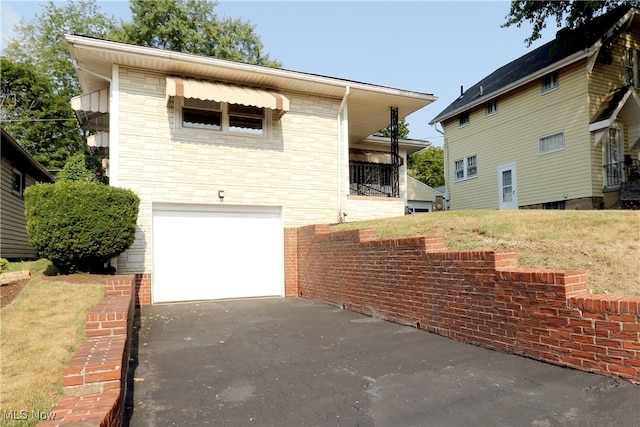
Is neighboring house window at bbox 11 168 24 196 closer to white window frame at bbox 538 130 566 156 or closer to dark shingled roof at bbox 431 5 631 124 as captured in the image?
dark shingled roof at bbox 431 5 631 124

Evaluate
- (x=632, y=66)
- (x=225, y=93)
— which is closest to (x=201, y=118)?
(x=225, y=93)

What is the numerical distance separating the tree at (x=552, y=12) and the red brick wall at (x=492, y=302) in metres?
14.7

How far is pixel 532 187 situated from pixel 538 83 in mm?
4540

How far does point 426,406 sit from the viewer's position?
3244mm

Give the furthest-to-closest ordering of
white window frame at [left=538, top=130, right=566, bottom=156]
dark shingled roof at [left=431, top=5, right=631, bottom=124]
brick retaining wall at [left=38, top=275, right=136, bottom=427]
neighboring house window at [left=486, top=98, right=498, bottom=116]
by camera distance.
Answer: neighboring house window at [left=486, top=98, right=498, bottom=116]
white window frame at [left=538, top=130, right=566, bottom=156]
dark shingled roof at [left=431, top=5, right=631, bottom=124]
brick retaining wall at [left=38, top=275, right=136, bottom=427]

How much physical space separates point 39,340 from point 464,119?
21.3m

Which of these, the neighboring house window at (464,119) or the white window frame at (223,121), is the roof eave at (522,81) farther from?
the white window frame at (223,121)

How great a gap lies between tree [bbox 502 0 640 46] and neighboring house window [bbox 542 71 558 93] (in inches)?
72.8

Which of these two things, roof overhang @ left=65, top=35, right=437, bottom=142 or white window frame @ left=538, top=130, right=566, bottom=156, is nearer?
roof overhang @ left=65, top=35, right=437, bottom=142

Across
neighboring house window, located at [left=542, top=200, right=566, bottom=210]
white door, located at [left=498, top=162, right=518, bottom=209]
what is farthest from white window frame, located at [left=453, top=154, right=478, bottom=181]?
neighboring house window, located at [left=542, top=200, right=566, bottom=210]

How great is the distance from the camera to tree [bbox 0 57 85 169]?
23312 mm

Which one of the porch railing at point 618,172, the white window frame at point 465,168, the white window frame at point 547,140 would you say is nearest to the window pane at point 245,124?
the white window frame at point 547,140

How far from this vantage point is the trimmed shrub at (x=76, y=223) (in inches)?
267

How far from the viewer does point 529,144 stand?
1719cm
